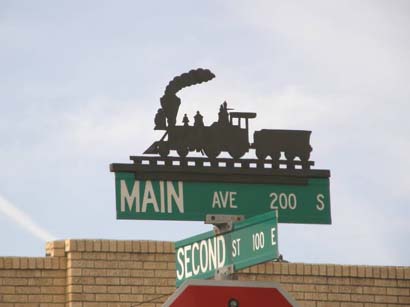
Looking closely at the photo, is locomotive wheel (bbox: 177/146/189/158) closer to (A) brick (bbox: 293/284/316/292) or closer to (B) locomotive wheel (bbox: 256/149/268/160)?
(B) locomotive wheel (bbox: 256/149/268/160)

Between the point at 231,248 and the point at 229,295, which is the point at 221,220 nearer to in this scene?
the point at 231,248

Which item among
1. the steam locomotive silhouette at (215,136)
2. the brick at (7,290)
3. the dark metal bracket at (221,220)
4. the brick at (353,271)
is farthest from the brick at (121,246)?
the dark metal bracket at (221,220)

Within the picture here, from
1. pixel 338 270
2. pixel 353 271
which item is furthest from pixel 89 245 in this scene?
pixel 353 271

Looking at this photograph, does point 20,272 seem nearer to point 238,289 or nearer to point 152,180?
point 152,180

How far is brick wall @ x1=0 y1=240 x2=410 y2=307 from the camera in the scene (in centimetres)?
1567

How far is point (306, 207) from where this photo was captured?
9.30 m

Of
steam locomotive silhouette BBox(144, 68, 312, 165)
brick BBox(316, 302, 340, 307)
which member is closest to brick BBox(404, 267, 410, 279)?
brick BBox(316, 302, 340, 307)

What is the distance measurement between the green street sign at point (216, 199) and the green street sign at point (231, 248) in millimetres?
227

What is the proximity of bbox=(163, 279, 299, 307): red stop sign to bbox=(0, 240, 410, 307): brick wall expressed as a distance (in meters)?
8.70

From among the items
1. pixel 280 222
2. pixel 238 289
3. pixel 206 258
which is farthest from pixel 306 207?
pixel 238 289

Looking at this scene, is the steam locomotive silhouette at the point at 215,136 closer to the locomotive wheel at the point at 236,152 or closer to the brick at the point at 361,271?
the locomotive wheel at the point at 236,152

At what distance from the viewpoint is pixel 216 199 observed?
909 cm

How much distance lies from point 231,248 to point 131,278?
771 centimetres

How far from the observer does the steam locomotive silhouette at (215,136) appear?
9.27m
